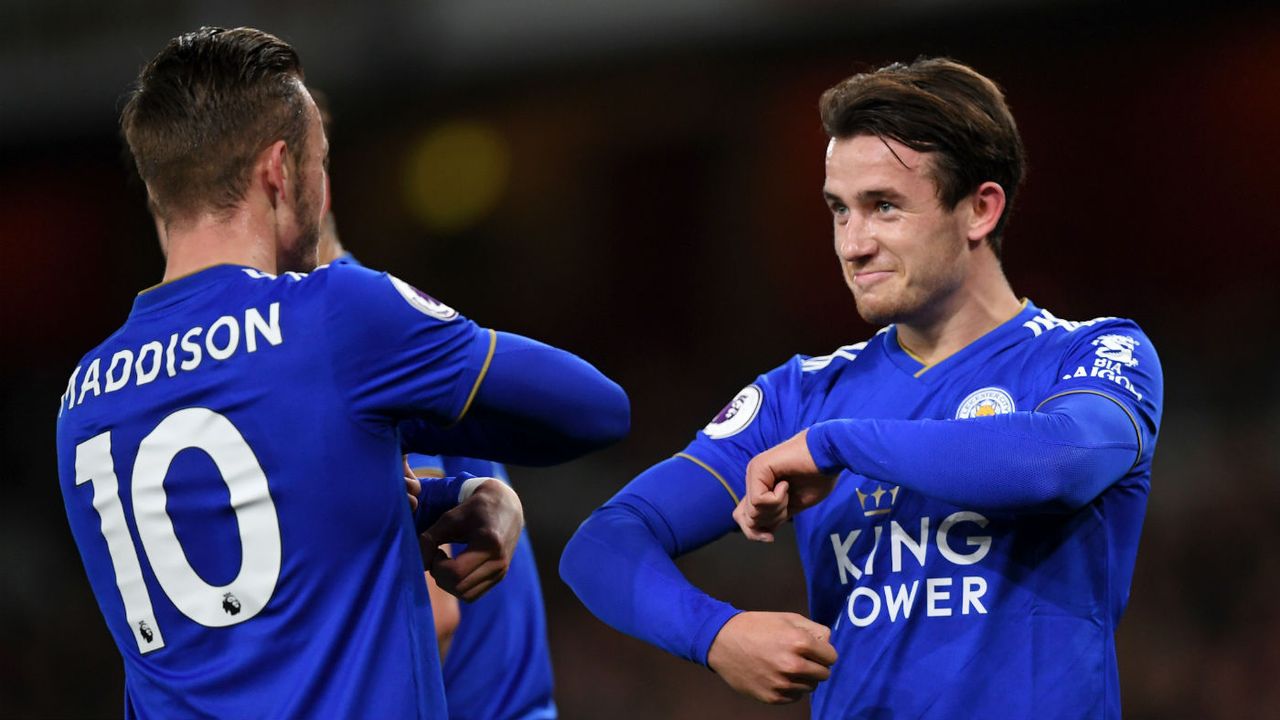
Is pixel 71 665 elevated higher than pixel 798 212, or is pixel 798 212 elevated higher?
pixel 798 212

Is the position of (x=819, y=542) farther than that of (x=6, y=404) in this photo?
No

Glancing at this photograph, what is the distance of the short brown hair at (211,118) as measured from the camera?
201cm

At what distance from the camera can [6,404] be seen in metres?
8.95

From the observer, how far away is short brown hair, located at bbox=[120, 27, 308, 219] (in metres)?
2.01

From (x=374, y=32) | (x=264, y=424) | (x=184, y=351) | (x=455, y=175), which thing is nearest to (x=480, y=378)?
(x=264, y=424)

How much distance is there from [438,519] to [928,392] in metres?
0.91

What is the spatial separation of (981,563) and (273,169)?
1.32 m

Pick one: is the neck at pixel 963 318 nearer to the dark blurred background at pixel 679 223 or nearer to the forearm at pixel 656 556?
the forearm at pixel 656 556

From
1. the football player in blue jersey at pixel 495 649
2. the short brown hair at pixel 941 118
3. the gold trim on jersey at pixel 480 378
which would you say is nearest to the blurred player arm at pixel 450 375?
the gold trim on jersey at pixel 480 378

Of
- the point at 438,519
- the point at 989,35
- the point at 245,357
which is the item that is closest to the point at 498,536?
the point at 438,519

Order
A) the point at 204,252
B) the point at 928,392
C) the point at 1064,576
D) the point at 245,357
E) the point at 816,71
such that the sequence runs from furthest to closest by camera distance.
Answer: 1. the point at 816,71
2. the point at 928,392
3. the point at 1064,576
4. the point at 204,252
5. the point at 245,357

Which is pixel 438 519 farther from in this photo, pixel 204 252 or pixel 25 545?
pixel 25 545

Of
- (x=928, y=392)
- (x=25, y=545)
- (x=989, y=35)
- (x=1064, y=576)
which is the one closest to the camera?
(x=1064, y=576)

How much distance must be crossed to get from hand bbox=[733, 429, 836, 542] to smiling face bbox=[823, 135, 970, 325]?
1.21ft
